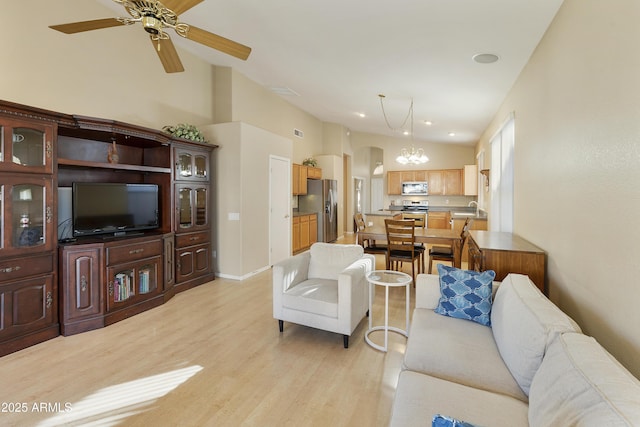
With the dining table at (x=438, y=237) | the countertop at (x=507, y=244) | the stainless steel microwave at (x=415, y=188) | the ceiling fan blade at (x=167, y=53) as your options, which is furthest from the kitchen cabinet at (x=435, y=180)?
the ceiling fan blade at (x=167, y=53)

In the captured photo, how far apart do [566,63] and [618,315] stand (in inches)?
68.6

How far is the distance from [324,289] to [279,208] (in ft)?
10.7

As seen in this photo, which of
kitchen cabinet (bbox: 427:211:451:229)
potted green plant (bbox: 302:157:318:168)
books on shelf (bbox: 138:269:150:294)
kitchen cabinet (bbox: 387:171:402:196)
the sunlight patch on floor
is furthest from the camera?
kitchen cabinet (bbox: 387:171:402:196)

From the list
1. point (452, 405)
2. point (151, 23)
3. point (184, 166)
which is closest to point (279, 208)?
point (184, 166)

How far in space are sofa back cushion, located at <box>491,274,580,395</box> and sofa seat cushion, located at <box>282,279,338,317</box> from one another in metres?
1.27

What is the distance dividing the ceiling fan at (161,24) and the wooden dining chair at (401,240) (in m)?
2.83

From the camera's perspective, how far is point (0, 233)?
2.54 meters

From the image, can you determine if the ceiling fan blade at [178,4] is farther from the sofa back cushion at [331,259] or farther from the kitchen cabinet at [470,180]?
the kitchen cabinet at [470,180]

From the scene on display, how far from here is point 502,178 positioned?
15.1 ft

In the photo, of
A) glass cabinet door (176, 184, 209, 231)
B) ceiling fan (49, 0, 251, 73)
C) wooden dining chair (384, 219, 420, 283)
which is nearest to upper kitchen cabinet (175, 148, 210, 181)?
glass cabinet door (176, 184, 209, 231)

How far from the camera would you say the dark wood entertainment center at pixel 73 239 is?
260 centimetres

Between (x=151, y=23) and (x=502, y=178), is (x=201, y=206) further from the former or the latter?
(x=502, y=178)

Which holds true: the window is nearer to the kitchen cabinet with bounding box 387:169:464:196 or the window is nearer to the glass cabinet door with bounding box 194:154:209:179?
the kitchen cabinet with bounding box 387:169:464:196

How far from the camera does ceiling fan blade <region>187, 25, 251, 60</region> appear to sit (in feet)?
7.55
